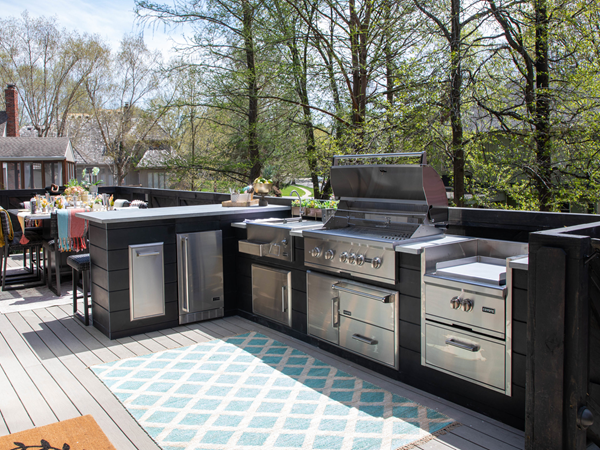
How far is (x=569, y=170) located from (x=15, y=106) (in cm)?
2658

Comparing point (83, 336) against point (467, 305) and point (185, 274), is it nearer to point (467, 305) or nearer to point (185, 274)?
point (185, 274)

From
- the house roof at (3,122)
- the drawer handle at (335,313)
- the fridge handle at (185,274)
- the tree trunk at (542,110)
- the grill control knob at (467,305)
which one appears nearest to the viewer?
the grill control knob at (467,305)

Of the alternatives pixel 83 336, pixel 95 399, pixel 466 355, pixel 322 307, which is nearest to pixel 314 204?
pixel 322 307

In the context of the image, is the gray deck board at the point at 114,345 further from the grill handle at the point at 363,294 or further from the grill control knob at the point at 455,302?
the grill control knob at the point at 455,302

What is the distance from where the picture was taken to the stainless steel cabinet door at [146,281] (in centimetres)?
385

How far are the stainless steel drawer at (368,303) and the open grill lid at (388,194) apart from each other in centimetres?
56

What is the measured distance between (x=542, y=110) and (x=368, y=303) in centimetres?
631

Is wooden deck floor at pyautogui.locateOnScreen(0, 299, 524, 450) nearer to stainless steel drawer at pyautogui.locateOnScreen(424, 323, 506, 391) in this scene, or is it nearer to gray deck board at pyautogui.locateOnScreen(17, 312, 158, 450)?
gray deck board at pyautogui.locateOnScreen(17, 312, 158, 450)

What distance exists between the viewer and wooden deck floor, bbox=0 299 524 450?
7.74 ft

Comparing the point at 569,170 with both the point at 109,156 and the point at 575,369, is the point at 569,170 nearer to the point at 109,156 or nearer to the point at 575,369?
the point at 575,369

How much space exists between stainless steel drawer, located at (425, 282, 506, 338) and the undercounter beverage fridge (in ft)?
7.10

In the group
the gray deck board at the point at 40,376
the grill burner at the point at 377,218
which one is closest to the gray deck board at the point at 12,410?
the gray deck board at the point at 40,376

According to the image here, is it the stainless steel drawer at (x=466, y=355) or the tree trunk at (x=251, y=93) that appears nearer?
the stainless steel drawer at (x=466, y=355)

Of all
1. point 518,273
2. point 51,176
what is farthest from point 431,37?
point 51,176
